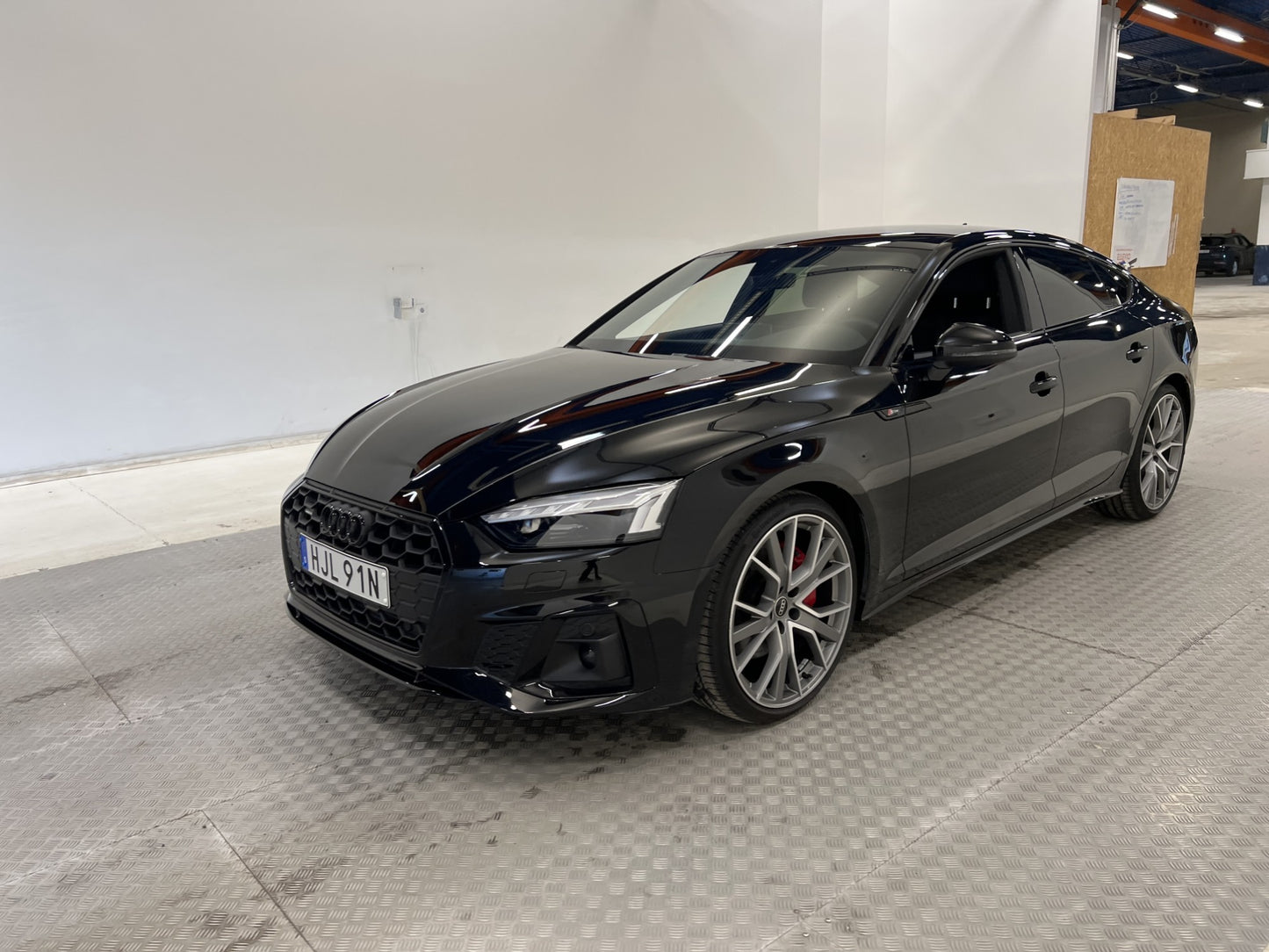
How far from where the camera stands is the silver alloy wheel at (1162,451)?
11.4 feet

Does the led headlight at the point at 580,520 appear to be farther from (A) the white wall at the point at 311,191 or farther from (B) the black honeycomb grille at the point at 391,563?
(A) the white wall at the point at 311,191

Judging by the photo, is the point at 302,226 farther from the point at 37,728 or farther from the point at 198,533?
the point at 37,728

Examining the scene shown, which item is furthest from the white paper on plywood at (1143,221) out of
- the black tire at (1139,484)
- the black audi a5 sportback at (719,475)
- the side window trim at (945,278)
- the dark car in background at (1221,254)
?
the dark car in background at (1221,254)

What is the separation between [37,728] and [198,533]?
177 cm

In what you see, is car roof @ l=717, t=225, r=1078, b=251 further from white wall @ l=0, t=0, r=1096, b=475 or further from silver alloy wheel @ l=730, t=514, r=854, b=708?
white wall @ l=0, t=0, r=1096, b=475

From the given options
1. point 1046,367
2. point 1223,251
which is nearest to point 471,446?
point 1046,367

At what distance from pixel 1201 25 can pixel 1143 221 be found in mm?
8761

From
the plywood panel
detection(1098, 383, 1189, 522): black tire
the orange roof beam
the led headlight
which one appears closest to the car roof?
detection(1098, 383, 1189, 522): black tire

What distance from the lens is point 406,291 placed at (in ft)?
19.5

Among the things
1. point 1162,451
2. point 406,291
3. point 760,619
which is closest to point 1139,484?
point 1162,451

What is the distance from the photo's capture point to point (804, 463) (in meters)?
2.04

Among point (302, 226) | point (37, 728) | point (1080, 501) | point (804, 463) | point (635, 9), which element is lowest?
point (37, 728)

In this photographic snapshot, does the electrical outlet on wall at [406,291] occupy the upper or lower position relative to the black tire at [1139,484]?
upper

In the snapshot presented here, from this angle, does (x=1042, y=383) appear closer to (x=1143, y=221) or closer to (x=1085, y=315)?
(x=1085, y=315)
